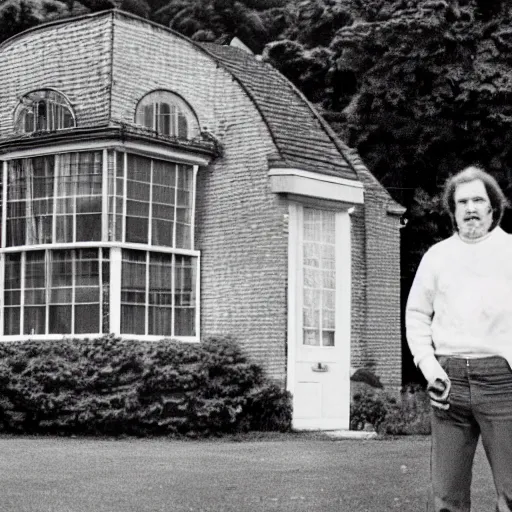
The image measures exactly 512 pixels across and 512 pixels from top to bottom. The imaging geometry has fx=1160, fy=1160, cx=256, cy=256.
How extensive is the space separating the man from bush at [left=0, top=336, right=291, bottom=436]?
10070mm

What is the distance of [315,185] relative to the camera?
1728 cm

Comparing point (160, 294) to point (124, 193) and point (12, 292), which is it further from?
point (12, 292)

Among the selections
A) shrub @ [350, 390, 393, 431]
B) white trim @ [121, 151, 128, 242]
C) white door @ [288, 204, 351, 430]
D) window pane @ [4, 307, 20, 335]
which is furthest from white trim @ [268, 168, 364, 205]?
window pane @ [4, 307, 20, 335]

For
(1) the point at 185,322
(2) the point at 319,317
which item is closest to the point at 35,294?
(1) the point at 185,322

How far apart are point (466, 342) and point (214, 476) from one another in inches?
220

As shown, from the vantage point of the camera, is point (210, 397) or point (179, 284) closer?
point (210, 397)

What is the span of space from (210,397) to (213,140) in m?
4.13

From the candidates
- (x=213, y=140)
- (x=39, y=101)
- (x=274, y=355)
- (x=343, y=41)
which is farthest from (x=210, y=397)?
(x=343, y=41)

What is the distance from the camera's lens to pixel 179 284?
17.3 metres

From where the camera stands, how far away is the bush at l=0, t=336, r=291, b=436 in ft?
50.0

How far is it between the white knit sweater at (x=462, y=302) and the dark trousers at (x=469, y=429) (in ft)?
0.27

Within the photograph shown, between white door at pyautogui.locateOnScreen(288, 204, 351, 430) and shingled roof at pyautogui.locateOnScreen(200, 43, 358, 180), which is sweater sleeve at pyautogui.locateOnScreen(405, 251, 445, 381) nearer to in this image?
white door at pyautogui.locateOnScreen(288, 204, 351, 430)

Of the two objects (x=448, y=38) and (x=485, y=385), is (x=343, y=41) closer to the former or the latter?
(x=448, y=38)

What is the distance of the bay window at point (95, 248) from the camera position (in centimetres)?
1647
